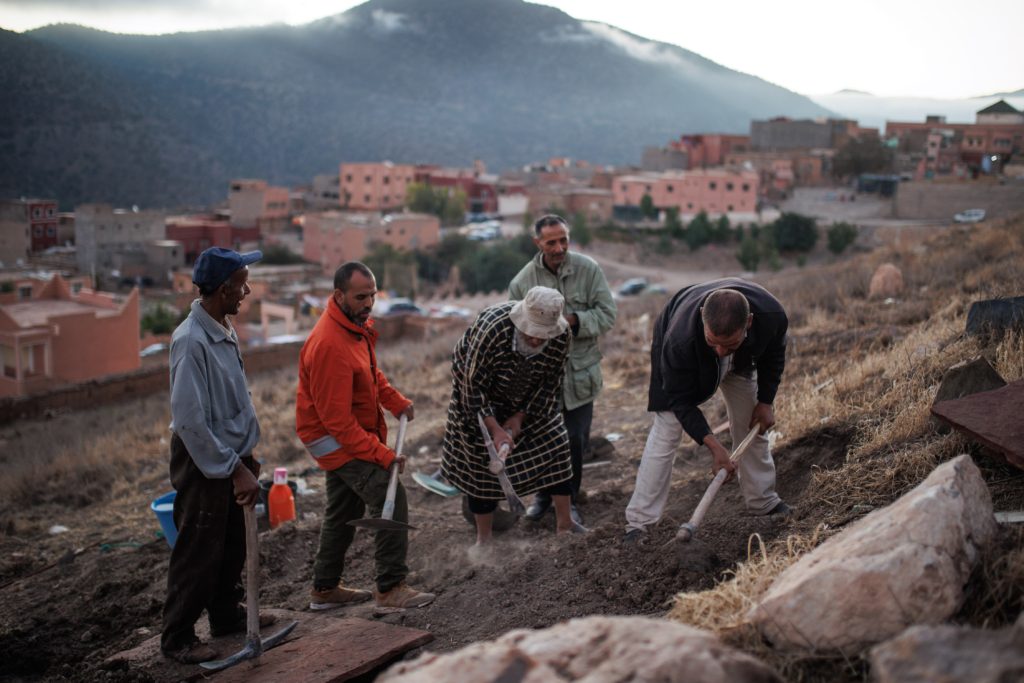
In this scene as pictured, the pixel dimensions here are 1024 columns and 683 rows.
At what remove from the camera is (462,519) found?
5.34 m

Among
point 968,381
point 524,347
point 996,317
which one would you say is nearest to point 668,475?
point 524,347

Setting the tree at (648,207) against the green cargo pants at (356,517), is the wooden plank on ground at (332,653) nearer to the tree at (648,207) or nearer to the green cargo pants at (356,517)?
the green cargo pants at (356,517)

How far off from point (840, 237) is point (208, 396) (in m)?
37.8

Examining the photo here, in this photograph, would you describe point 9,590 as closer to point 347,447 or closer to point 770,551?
point 347,447

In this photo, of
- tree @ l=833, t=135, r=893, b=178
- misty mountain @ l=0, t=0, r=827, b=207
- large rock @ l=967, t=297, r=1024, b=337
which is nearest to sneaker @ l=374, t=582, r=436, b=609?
large rock @ l=967, t=297, r=1024, b=337

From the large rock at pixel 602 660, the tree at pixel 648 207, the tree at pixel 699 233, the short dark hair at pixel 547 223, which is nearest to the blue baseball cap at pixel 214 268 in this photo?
the short dark hair at pixel 547 223

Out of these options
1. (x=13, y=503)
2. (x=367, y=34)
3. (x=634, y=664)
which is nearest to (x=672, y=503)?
(x=634, y=664)

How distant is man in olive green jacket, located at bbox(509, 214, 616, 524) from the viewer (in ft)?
15.6

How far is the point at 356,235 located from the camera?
44.1m

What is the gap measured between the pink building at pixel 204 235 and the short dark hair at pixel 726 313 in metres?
41.5

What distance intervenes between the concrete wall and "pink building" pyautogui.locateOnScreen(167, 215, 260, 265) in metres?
31.4

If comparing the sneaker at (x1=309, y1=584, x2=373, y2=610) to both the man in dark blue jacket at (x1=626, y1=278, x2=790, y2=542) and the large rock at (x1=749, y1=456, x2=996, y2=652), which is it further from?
the large rock at (x1=749, y1=456, x2=996, y2=652)

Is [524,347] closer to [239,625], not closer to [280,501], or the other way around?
[239,625]

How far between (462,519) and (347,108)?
104 meters
